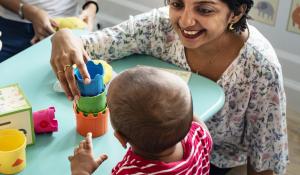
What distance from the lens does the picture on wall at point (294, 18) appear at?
89.5 inches

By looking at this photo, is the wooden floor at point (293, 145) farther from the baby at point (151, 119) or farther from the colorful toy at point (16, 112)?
the colorful toy at point (16, 112)

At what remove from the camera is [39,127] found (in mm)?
1311

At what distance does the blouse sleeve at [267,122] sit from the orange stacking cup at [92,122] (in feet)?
1.75

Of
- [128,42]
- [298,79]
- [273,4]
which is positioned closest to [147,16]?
[128,42]

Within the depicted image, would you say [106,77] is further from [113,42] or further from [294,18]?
[294,18]

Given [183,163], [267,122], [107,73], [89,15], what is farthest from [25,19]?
[183,163]

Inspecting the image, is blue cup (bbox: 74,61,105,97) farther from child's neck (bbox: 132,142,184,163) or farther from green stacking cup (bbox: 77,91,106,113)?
child's neck (bbox: 132,142,184,163)

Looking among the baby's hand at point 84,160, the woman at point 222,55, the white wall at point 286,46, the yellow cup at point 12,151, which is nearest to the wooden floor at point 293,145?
the white wall at point 286,46

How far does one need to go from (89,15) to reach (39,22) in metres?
0.27

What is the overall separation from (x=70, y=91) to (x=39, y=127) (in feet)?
0.46

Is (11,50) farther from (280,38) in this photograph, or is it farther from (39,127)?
(280,38)

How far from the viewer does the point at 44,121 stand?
4.30ft

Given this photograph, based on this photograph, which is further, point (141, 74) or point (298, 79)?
point (298, 79)

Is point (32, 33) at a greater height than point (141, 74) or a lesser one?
lesser
